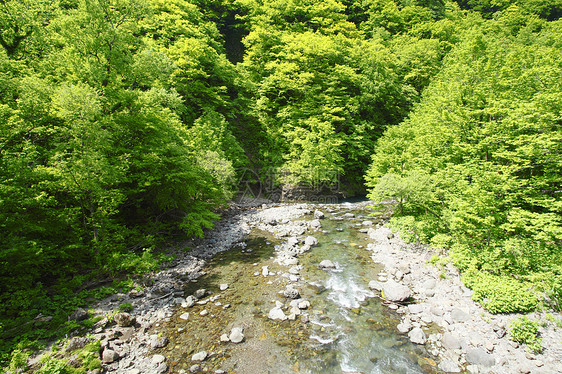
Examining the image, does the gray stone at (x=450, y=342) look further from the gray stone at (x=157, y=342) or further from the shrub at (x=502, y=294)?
the gray stone at (x=157, y=342)

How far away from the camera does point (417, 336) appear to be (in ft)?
23.2

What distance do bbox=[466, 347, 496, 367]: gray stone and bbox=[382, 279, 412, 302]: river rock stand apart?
2.39 metres

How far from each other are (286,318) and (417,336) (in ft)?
13.1

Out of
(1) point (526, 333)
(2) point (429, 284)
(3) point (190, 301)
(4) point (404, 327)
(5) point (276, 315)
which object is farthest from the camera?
(2) point (429, 284)

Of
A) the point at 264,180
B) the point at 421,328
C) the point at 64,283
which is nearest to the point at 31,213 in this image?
the point at 64,283

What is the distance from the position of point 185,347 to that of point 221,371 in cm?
145

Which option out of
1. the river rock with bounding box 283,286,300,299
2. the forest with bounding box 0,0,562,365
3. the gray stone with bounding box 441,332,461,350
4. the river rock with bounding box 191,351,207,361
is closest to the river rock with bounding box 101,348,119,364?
the forest with bounding box 0,0,562,365

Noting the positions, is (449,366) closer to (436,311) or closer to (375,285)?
(436,311)

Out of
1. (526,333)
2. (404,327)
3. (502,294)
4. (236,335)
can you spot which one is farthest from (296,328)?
(502,294)

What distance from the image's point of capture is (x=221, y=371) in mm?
6078

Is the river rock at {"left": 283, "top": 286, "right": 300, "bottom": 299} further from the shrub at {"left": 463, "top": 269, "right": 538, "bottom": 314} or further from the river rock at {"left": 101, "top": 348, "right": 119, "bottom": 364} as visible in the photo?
the shrub at {"left": 463, "top": 269, "right": 538, "bottom": 314}

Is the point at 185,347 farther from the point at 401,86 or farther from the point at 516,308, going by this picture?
the point at 401,86

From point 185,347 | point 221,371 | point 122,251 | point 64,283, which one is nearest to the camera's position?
point 221,371

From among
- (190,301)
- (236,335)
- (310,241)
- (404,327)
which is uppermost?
(190,301)
